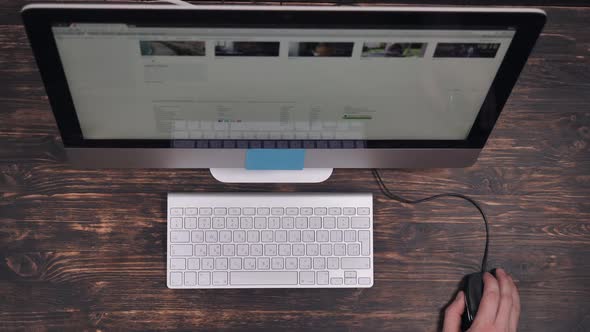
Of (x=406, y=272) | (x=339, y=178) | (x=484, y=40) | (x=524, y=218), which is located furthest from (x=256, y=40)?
(x=524, y=218)

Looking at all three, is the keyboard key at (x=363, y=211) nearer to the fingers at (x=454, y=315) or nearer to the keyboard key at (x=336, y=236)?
the keyboard key at (x=336, y=236)

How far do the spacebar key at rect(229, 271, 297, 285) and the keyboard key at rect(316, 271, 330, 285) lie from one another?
0.04m

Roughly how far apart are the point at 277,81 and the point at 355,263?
0.38m

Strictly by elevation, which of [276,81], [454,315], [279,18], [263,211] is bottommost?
[454,315]

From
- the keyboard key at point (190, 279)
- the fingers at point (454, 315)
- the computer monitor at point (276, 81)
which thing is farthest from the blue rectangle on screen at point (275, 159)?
the fingers at point (454, 315)

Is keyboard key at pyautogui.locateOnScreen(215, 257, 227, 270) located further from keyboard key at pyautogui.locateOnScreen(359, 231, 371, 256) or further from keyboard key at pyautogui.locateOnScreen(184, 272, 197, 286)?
keyboard key at pyautogui.locateOnScreen(359, 231, 371, 256)

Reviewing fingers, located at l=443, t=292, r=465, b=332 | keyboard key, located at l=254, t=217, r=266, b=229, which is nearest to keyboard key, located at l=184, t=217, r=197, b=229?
keyboard key, located at l=254, t=217, r=266, b=229

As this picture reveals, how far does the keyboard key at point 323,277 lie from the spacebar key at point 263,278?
4 centimetres

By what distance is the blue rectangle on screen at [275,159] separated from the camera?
82 cm

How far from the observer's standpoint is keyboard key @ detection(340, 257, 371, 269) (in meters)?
0.88

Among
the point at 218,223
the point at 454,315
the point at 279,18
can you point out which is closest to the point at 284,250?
the point at 218,223

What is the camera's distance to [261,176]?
0.90 metres

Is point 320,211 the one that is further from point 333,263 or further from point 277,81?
point 277,81

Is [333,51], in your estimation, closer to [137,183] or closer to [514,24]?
[514,24]
